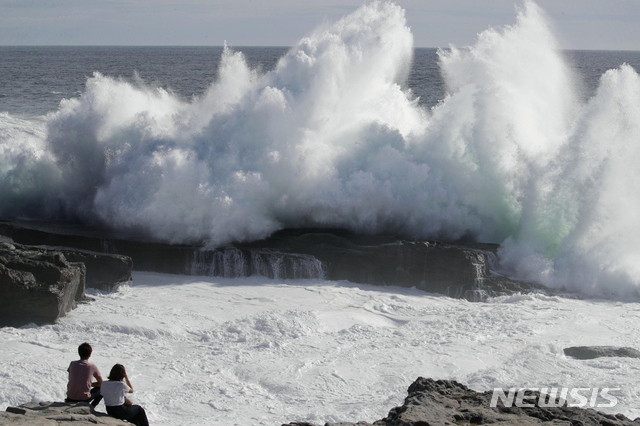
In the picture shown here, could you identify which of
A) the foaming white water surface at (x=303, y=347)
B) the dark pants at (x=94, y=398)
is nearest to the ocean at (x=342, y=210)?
the foaming white water surface at (x=303, y=347)

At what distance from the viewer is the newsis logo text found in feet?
18.6

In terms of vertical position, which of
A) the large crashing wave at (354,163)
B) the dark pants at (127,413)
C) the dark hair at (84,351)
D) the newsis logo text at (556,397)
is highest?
the large crashing wave at (354,163)

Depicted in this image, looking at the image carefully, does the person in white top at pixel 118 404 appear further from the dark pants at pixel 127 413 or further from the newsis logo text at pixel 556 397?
the newsis logo text at pixel 556 397

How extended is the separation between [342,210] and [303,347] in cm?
517

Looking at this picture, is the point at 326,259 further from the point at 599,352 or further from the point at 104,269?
the point at 599,352

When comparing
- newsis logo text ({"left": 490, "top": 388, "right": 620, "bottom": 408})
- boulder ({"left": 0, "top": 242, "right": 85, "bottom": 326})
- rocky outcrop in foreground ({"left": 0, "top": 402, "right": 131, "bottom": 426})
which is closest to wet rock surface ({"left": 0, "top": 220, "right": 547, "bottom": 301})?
boulder ({"left": 0, "top": 242, "right": 85, "bottom": 326})

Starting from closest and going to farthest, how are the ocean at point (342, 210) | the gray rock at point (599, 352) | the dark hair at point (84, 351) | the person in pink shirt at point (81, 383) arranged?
the person in pink shirt at point (81, 383)
the dark hair at point (84, 351)
the ocean at point (342, 210)
the gray rock at point (599, 352)

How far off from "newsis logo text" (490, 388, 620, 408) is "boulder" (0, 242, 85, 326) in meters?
5.86

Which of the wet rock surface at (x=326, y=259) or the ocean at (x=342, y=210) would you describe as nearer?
the ocean at (x=342, y=210)

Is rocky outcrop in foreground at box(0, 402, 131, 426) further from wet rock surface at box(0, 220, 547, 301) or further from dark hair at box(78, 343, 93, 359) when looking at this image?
wet rock surface at box(0, 220, 547, 301)

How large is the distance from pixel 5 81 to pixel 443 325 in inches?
1605

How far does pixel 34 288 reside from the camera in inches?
338

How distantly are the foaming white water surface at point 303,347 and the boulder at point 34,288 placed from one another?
0.26 metres

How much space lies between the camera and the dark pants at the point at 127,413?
5312 millimetres
